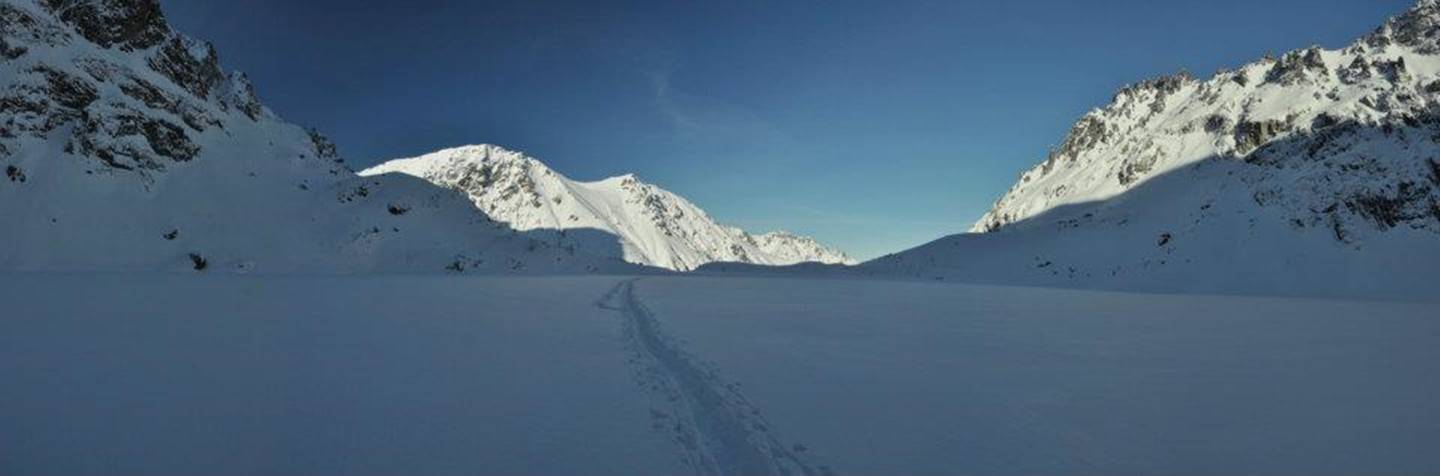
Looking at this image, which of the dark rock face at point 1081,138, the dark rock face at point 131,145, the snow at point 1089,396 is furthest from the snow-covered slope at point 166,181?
the dark rock face at point 1081,138

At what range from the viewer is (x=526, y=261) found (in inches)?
3686

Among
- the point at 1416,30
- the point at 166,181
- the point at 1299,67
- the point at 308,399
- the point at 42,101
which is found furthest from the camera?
the point at 1299,67

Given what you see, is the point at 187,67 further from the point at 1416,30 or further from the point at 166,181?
the point at 1416,30

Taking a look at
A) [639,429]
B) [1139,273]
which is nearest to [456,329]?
[639,429]

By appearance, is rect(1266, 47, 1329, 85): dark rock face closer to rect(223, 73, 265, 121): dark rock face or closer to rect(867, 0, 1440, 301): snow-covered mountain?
rect(867, 0, 1440, 301): snow-covered mountain

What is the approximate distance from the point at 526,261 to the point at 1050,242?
67354 millimetres

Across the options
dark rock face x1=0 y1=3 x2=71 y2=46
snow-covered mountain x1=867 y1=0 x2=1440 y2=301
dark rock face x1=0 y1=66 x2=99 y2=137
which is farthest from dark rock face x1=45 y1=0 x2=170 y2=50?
snow-covered mountain x1=867 y1=0 x2=1440 y2=301

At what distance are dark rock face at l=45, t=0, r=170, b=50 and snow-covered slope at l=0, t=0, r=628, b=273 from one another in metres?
0.16

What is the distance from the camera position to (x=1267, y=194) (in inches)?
2726

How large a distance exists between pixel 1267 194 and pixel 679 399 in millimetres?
81399

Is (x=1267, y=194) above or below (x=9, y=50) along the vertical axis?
below

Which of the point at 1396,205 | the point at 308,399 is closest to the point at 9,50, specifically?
the point at 308,399

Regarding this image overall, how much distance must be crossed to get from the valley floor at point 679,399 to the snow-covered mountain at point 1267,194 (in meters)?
53.7

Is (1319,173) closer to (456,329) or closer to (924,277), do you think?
(924,277)
